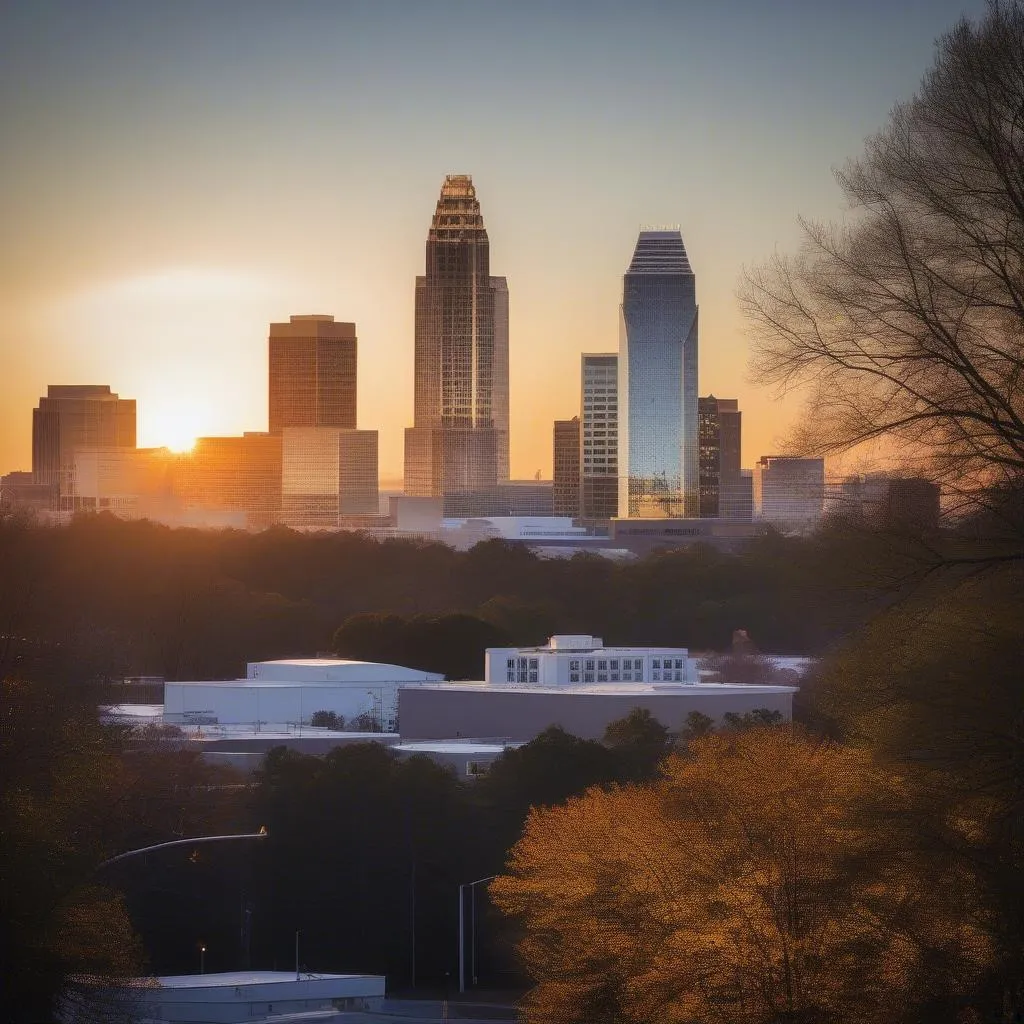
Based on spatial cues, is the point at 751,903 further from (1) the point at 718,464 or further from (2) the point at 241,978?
(1) the point at 718,464

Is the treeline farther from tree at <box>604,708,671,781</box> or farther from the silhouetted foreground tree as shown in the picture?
the silhouetted foreground tree

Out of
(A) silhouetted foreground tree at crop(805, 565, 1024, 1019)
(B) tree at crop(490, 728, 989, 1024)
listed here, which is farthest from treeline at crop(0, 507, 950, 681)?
(A) silhouetted foreground tree at crop(805, 565, 1024, 1019)

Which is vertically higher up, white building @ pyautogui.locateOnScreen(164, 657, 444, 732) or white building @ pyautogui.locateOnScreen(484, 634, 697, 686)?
white building @ pyautogui.locateOnScreen(484, 634, 697, 686)

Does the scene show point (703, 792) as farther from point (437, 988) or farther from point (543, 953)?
point (437, 988)

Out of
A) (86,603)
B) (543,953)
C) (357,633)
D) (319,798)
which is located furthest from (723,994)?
(86,603)

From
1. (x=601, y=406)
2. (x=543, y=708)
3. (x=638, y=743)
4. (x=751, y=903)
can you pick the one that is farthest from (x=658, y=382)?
(x=751, y=903)

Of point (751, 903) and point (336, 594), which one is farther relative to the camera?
point (336, 594)
